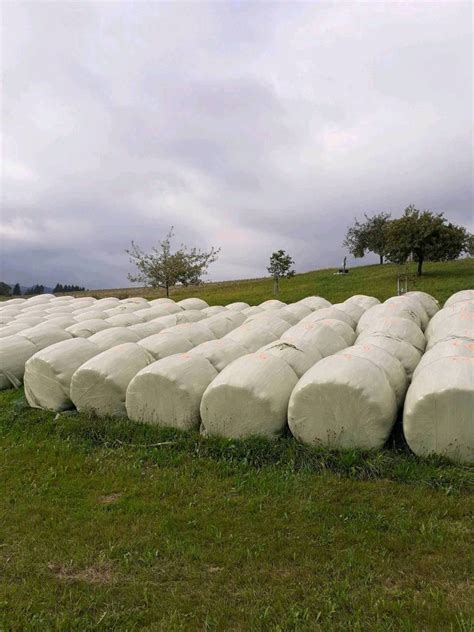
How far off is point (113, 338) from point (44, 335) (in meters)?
2.20

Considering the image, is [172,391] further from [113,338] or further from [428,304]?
[428,304]

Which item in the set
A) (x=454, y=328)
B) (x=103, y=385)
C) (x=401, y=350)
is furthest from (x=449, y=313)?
(x=103, y=385)

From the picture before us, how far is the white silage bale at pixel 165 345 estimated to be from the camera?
8891 mm

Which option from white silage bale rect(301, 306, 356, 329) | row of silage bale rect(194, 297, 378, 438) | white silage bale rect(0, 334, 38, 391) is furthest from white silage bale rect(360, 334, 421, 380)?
white silage bale rect(0, 334, 38, 391)

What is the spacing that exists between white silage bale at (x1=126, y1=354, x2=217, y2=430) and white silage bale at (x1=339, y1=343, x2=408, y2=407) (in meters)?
2.28

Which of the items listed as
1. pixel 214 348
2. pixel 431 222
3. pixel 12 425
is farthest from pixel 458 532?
pixel 431 222

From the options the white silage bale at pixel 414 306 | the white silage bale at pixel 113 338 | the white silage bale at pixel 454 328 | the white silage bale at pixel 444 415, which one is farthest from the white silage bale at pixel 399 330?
the white silage bale at pixel 113 338

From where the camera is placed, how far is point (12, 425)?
26.0 feet

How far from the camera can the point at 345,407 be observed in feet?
19.0

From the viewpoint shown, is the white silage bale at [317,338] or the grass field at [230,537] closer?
the grass field at [230,537]

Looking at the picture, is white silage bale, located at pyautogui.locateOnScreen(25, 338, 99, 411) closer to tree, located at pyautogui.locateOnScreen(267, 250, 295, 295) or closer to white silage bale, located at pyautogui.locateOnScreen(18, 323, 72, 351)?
white silage bale, located at pyautogui.locateOnScreen(18, 323, 72, 351)

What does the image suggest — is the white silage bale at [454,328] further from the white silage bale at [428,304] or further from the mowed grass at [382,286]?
the mowed grass at [382,286]

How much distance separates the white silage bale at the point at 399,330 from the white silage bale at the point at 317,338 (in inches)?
17.4

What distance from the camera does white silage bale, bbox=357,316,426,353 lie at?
865cm
